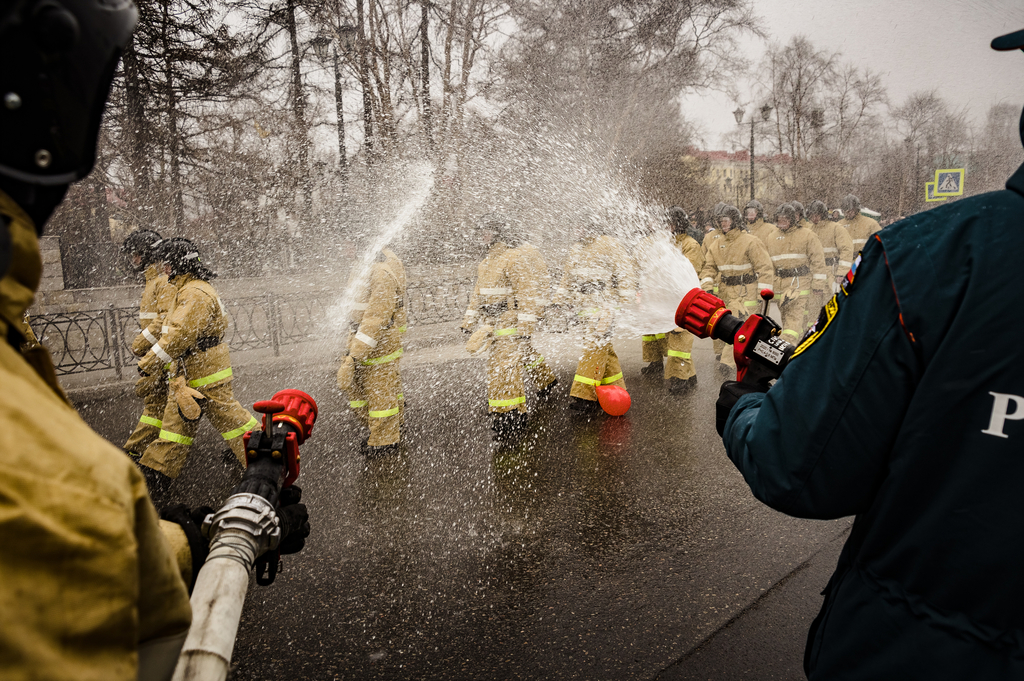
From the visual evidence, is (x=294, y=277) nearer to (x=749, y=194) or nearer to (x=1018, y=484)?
(x=1018, y=484)

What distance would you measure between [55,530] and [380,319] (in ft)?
15.4

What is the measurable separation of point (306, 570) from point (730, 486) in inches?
113

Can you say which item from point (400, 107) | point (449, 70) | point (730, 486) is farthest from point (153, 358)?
point (449, 70)

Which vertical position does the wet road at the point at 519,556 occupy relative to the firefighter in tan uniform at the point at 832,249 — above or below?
below

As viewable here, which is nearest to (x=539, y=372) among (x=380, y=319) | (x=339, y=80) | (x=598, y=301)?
(x=598, y=301)

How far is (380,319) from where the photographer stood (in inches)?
205

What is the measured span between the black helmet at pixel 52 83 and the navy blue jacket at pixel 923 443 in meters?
1.19

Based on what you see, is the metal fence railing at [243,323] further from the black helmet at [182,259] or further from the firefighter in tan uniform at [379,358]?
the firefighter in tan uniform at [379,358]

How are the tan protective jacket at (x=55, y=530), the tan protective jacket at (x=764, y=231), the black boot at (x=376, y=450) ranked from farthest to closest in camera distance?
the tan protective jacket at (x=764, y=231), the black boot at (x=376, y=450), the tan protective jacket at (x=55, y=530)

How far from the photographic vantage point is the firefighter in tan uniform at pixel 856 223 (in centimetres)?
1070

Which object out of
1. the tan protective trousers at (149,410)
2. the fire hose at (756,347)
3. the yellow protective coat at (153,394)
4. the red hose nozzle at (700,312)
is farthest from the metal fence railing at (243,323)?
the fire hose at (756,347)

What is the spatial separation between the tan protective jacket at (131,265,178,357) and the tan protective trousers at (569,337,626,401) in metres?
3.65

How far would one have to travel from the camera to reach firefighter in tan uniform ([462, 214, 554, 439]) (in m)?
5.70

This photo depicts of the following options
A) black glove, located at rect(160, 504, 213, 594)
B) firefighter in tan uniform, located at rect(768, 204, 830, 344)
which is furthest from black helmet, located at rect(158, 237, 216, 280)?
firefighter in tan uniform, located at rect(768, 204, 830, 344)
